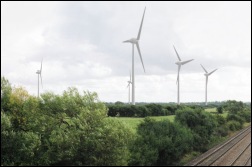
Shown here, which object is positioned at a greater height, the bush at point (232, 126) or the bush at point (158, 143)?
the bush at point (158, 143)

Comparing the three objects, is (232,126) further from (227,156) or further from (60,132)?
(60,132)

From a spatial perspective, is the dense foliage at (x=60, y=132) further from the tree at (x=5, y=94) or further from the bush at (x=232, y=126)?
the bush at (x=232, y=126)

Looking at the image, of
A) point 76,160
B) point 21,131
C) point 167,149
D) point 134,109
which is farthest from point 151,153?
point 134,109

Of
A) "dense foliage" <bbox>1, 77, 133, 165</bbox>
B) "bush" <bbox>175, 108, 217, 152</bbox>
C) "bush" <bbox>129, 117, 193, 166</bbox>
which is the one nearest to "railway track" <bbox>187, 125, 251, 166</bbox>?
"bush" <bbox>175, 108, 217, 152</bbox>

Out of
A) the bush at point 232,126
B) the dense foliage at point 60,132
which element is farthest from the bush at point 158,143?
the bush at point 232,126

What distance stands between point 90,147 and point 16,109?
6436 mm

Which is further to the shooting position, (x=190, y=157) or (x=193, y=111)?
(x=193, y=111)

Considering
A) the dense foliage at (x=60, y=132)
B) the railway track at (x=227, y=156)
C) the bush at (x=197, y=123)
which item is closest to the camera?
the dense foliage at (x=60, y=132)

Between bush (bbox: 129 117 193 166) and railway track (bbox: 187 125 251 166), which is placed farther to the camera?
railway track (bbox: 187 125 251 166)

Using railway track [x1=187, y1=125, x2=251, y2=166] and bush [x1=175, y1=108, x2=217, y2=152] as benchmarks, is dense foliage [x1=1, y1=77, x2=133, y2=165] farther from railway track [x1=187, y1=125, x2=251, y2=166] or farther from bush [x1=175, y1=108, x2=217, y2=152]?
bush [x1=175, y1=108, x2=217, y2=152]

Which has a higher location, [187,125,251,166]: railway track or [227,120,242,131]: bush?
[227,120,242,131]: bush

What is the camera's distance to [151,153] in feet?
113

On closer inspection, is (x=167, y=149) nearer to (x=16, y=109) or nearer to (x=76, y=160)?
(x=76, y=160)

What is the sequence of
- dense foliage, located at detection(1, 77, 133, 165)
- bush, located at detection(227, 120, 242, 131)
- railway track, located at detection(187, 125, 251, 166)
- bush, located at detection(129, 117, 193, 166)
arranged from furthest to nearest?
bush, located at detection(227, 120, 242, 131)
railway track, located at detection(187, 125, 251, 166)
bush, located at detection(129, 117, 193, 166)
dense foliage, located at detection(1, 77, 133, 165)
